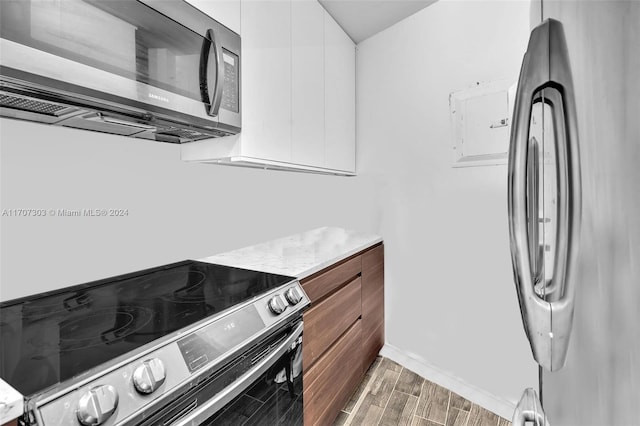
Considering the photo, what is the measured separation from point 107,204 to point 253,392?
952 mm

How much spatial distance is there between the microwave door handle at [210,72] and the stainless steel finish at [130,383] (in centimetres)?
81

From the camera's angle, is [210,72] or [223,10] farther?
[223,10]

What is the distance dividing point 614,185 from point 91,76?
A: 3.84ft

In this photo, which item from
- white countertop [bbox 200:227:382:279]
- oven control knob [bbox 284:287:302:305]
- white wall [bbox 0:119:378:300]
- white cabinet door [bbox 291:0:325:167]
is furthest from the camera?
white cabinet door [bbox 291:0:325:167]

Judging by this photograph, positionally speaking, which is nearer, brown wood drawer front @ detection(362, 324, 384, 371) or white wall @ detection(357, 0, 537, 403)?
white wall @ detection(357, 0, 537, 403)

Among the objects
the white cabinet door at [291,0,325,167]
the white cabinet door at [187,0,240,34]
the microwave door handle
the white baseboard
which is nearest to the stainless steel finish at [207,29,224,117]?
the microwave door handle

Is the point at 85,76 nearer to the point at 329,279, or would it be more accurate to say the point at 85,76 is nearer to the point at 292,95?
the point at 292,95

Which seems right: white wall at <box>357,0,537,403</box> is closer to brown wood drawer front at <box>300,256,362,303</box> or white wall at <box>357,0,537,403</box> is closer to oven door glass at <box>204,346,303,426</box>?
brown wood drawer front at <box>300,256,362,303</box>

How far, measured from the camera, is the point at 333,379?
1.56m

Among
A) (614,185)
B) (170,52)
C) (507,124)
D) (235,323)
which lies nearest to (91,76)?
(170,52)

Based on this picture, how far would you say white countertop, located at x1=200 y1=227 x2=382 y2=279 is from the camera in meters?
1.42

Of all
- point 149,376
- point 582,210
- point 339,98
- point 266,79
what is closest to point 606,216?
point 582,210

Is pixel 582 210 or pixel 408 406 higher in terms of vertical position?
pixel 582 210

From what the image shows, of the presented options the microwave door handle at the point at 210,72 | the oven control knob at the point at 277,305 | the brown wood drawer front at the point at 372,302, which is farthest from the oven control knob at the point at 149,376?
the brown wood drawer front at the point at 372,302
